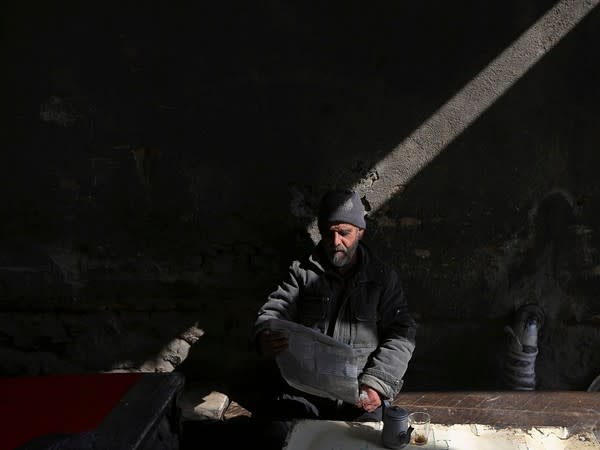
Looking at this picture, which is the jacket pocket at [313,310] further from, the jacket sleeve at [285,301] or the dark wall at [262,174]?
the dark wall at [262,174]

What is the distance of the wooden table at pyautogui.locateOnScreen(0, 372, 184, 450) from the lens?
2.15 m

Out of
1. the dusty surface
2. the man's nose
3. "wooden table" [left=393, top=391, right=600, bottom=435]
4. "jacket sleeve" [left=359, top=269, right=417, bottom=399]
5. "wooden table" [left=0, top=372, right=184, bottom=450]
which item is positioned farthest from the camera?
the man's nose

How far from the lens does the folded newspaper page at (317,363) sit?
283 cm

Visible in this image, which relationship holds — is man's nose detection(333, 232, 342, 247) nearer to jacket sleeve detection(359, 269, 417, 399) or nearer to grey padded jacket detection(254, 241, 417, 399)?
grey padded jacket detection(254, 241, 417, 399)

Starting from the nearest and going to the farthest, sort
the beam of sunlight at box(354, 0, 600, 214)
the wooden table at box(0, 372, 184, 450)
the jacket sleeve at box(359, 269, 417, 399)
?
the wooden table at box(0, 372, 184, 450) → the jacket sleeve at box(359, 269, 417, 399) → the beam of sunlight at box(354, 0, 600, 214)

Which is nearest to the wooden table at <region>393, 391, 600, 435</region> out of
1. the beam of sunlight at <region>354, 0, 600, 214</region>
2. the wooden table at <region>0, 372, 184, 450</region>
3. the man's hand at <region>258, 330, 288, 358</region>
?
the man's hand at <region>258, 330, 288, 358</region>

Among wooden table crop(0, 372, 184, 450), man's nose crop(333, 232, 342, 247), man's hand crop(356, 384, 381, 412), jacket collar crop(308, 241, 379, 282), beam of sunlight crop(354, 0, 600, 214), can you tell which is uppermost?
beam of sunlight crop(354, 0, 600, 214)

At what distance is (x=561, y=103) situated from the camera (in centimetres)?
354

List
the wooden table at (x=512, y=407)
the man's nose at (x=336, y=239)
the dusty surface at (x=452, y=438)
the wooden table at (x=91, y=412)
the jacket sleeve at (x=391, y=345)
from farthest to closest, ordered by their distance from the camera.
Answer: the man's nose at (x=336, y=239) → the jacket sleeve at (x=391, y=345) → the wooden table at (x=512, y=407) → the dusty surface at (x=452, y=438) → the wooden table at (x=91, y=412)

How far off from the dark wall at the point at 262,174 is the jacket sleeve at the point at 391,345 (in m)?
0.58

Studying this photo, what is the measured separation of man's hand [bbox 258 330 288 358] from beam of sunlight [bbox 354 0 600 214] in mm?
1106

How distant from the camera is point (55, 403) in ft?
8.02

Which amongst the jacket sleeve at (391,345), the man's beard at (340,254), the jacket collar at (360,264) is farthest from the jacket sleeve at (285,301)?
the jacket sleeve at (391,345)

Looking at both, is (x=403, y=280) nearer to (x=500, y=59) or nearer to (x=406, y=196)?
(x=406, y=196)
